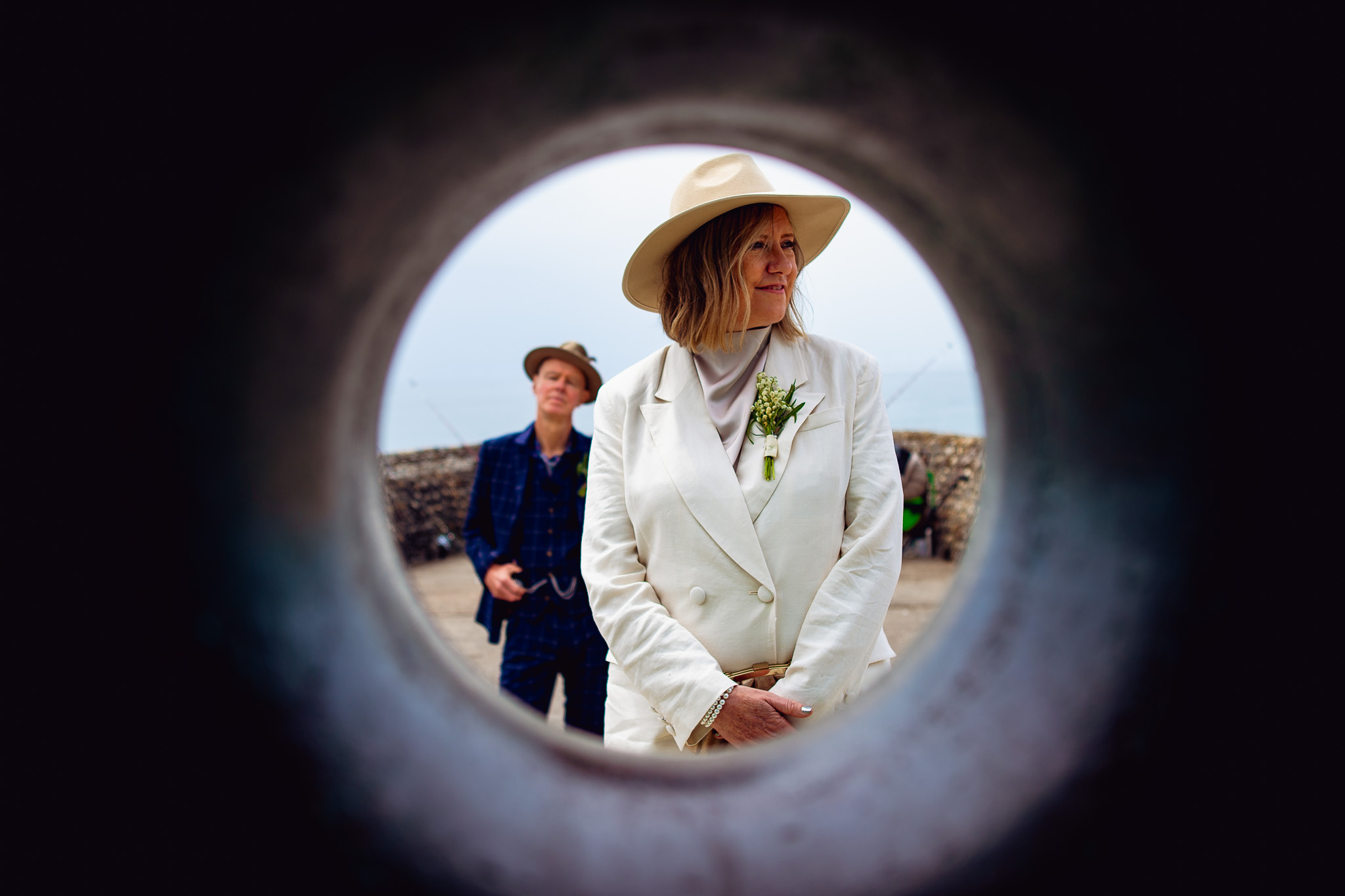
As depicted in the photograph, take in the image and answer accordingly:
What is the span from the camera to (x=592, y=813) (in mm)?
550

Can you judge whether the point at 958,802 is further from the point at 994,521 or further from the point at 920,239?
the point at 920,239

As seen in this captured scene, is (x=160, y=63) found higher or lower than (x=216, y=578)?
higher

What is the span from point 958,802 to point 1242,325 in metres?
0.40

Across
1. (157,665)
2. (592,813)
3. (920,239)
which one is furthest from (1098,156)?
(157,665)

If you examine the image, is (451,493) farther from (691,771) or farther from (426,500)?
(691,771)

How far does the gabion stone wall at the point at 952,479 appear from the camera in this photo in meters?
6.16

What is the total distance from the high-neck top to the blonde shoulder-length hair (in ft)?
0.10

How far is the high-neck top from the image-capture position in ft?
4.86

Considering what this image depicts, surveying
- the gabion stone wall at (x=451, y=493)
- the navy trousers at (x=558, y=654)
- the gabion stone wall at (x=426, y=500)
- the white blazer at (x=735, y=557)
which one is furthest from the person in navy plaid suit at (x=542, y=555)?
the gabion stone wall at (x=426, y=500)

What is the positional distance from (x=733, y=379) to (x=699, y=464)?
23 centimetres

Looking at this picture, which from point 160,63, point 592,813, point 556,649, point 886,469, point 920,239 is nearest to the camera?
point 160,63

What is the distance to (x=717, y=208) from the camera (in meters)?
1.47

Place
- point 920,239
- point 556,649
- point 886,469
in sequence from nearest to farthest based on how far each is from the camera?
1. point 920,239
2. point 886,469
3. point 556,649

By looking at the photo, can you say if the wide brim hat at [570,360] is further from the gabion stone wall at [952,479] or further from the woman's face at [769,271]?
the gabion stone wall at [952,479]
